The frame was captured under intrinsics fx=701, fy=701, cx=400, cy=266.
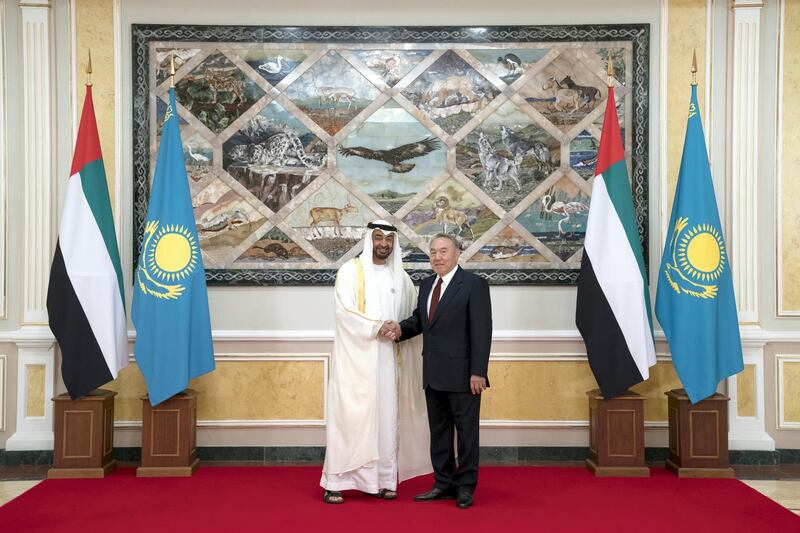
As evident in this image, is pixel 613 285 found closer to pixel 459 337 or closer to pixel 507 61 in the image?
pixel 459 337

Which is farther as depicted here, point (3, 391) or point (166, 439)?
point (3, 391)

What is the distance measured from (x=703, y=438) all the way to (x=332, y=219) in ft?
10.3

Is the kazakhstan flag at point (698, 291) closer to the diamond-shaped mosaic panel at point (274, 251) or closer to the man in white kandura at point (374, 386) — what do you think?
the man in white kandura at point (374, 386)

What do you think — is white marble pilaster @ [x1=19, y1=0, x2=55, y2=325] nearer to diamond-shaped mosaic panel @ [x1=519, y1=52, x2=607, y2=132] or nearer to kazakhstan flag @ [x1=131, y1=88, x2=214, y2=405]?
kazakhstan flag @ [x1=131, y1=88, x2=214, y2=405]

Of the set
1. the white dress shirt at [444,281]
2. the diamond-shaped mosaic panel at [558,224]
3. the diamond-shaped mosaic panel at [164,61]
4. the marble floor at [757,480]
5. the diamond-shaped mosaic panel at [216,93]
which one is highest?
the diamond-shaped mosaic panel at [164,61]

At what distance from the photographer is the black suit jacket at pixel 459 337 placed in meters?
4.19

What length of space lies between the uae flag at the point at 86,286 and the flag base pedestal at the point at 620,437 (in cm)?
344

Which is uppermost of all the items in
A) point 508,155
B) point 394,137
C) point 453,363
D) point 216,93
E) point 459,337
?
point 216,93

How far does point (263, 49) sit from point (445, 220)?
1964 mm

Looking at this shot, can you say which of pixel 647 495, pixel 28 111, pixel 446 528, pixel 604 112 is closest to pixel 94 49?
pixel 28 111

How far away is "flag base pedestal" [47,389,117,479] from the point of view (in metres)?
4.86

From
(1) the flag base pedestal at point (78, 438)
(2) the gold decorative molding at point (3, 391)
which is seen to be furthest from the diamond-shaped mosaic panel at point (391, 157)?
(2) the gold decorative molding at point (3, 391)

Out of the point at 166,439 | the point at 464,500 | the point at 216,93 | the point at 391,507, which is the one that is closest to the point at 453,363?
the point at 464,500

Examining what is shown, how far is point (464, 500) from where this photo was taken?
418 cm
